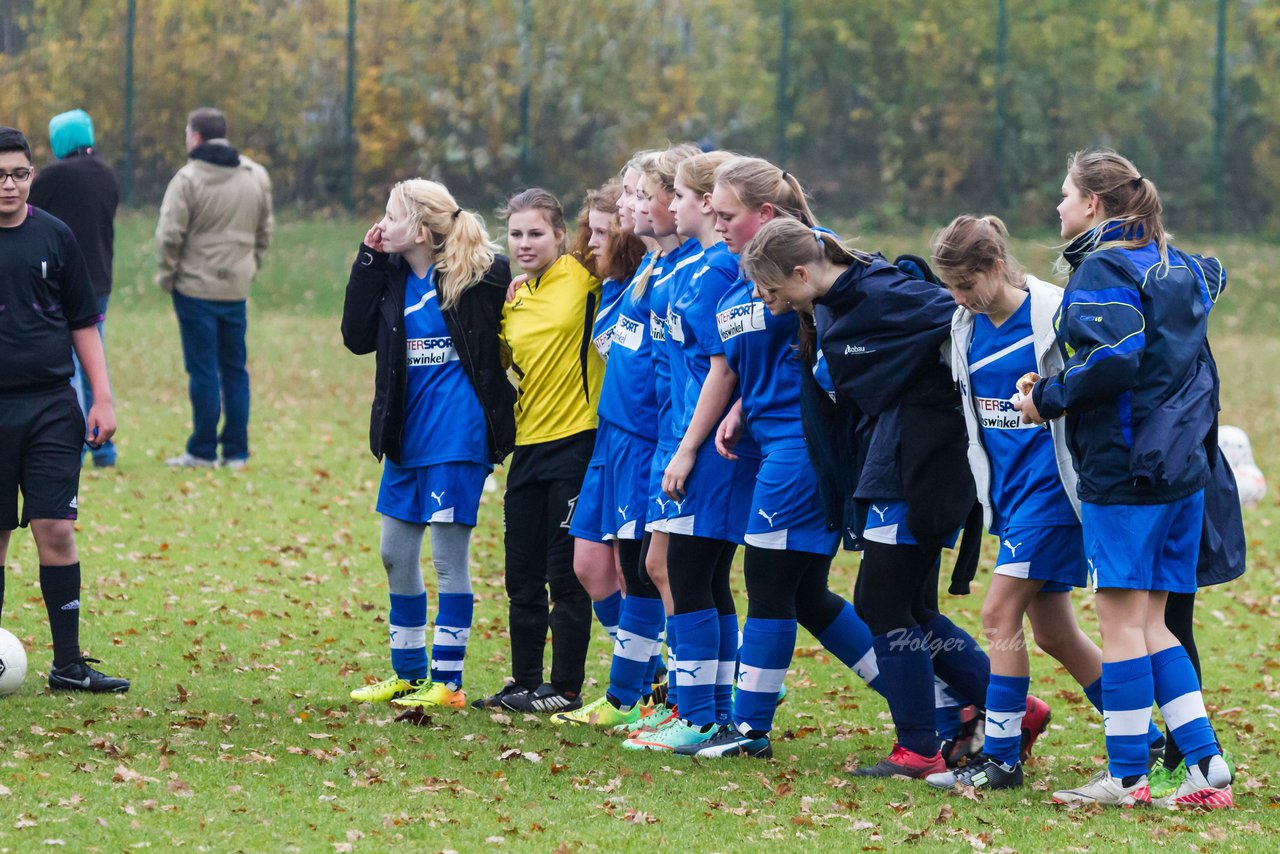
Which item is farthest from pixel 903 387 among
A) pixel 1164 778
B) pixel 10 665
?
pixel 10 665

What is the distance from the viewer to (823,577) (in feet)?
19.9

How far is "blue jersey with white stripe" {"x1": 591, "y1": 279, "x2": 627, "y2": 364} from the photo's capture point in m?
6.47

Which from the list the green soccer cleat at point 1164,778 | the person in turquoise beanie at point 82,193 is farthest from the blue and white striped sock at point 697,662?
the person in turquoise beanie at point 82,193

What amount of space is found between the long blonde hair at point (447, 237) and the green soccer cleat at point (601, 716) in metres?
1.60

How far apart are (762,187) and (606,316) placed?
1002 mm

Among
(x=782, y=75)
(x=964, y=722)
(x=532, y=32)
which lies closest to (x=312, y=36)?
(x=532, y=32)

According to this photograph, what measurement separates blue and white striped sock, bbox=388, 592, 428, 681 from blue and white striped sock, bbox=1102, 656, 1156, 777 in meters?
2.69

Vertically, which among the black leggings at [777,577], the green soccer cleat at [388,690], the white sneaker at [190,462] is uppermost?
the black leggings at [777,577]

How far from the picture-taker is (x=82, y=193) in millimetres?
11148

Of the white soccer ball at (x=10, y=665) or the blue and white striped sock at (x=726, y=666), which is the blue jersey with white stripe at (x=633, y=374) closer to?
the blue and white striped sock at (x=726, y=666)

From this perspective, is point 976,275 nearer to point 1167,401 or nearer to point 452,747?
point 1167,401

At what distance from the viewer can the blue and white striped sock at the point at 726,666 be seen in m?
6.25

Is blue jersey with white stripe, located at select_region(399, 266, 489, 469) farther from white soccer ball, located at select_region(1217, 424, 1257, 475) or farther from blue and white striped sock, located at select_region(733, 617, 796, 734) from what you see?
white soccer ball, located at select_region(1217, 424, 1257, 475)

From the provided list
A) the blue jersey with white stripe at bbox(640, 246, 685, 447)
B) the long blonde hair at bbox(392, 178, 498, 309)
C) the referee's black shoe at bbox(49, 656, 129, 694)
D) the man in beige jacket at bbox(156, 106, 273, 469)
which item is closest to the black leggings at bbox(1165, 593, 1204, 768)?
the blue jersey with white stripe at bbox(640, 246, 685, 447)
